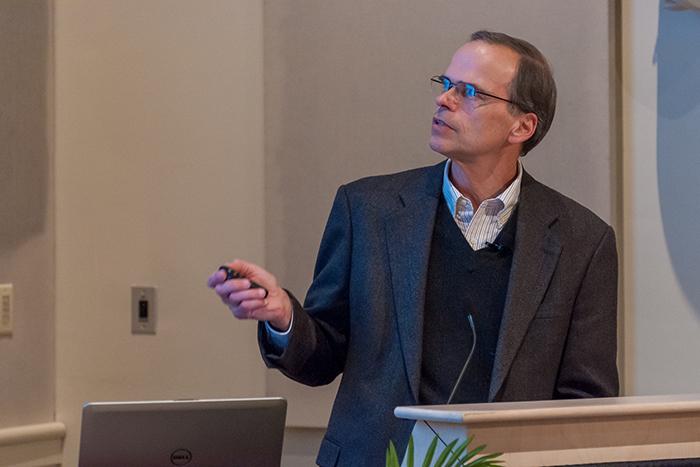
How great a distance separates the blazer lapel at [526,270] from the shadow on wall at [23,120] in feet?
5.44

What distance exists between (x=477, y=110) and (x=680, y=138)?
81 cm

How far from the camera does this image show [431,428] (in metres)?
1.48

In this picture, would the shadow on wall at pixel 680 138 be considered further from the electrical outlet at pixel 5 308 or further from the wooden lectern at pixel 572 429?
the electrical outlet at pixel 5 308

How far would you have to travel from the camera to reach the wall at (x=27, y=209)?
11.1 feet

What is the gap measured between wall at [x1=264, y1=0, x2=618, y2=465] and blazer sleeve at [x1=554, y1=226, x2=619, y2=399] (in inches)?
24.3

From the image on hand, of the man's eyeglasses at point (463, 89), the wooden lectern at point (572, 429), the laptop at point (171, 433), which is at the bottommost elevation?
the laptop at point (171, 433)

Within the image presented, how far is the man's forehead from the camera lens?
2469 mm

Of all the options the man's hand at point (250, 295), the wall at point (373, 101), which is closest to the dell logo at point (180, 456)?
the man's hand at point (250, 295)

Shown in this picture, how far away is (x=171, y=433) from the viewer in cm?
190

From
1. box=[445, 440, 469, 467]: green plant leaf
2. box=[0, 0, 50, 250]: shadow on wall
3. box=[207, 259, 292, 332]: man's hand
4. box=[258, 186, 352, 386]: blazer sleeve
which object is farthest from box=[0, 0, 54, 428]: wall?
box=[445, 440, 469, 467]: green plant leaf

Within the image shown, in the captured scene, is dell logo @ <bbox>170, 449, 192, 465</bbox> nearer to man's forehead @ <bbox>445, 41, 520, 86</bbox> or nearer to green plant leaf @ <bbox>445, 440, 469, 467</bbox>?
green plant leaf @ <bbox>445, 440, 469, 467</bbox>

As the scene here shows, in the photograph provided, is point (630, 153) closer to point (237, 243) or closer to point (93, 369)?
point (237, 243)

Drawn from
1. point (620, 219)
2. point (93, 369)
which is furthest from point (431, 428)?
point (93, 369)

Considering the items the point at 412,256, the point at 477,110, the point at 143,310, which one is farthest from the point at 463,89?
the point at 143,310
